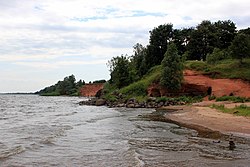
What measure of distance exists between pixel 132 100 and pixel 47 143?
48.4 metres

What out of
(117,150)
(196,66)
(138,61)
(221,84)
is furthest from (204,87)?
(117,150)

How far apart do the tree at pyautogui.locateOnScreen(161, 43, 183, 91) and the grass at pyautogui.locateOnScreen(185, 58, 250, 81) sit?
8221 mm

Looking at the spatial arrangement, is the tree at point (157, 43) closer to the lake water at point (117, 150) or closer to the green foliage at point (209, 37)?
the green foliage at point (209, 37)

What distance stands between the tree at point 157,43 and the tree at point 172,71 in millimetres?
27611

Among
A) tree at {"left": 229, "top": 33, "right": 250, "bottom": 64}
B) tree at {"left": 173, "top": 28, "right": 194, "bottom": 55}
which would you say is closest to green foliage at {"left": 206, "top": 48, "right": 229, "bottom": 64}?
tree at {"left": 229, "top": 33, "right": 250, "bottom": 64}

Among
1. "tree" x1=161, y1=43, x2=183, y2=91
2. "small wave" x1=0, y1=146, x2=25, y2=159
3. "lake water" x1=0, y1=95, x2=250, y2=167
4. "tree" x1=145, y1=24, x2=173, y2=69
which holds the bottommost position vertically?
"lake water" x1=0, y1=95, x2=250, y2=167

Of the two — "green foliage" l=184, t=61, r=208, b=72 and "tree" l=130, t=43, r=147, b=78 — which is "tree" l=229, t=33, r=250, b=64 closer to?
"green foliage" l=184, t=61, r=208, b=72

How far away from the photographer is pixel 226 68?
74.2 meters

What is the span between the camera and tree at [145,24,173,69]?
96812mm

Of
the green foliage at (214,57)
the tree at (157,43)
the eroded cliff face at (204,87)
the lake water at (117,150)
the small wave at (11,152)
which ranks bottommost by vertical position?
the lake water at (117,150)

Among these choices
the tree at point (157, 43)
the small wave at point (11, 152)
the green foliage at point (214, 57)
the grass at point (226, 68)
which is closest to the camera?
the small wave at point (11, 152)

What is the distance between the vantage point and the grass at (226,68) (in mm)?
70125

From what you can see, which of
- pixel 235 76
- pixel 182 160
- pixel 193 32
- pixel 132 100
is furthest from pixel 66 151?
pixel 193 32

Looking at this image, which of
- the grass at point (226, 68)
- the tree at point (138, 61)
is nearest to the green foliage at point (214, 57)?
the grass at point (226, 68)
